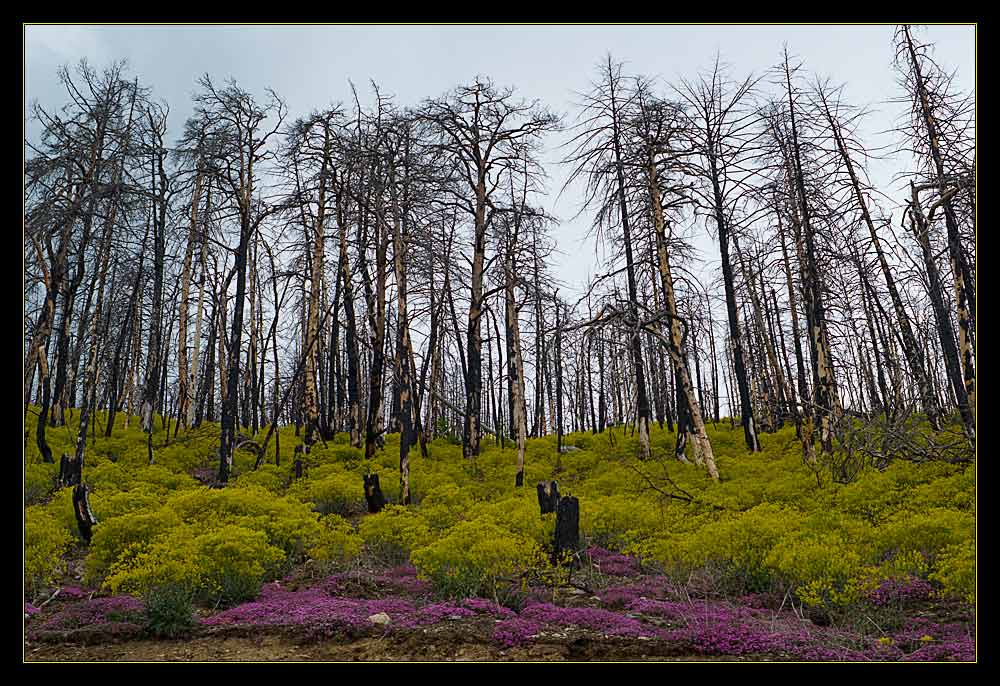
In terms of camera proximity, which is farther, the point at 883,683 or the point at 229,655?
the point at 229,655

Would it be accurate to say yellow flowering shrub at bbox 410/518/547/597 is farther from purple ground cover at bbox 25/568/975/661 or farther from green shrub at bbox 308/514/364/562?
green shrub at bbox 308/514/364/562

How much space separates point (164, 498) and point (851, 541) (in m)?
11.6

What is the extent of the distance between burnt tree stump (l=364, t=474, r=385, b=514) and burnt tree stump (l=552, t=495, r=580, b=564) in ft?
13.7

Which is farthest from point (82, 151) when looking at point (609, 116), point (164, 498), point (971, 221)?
point (971, 221)

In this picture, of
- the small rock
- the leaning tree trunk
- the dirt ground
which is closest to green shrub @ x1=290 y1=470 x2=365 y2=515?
the small rock

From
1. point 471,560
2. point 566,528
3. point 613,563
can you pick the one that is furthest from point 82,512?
point 613,563

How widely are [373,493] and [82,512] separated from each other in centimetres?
497

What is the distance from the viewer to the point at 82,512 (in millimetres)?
10156

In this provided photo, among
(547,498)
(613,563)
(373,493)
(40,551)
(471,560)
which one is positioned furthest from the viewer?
(373,493)

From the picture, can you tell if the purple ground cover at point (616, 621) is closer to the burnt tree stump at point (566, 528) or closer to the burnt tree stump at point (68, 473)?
the burnt tree stump at point (566, 528)

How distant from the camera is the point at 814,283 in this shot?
14133 mm

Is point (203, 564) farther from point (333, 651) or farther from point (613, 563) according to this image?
point (613, 563)

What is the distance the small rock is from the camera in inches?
263
